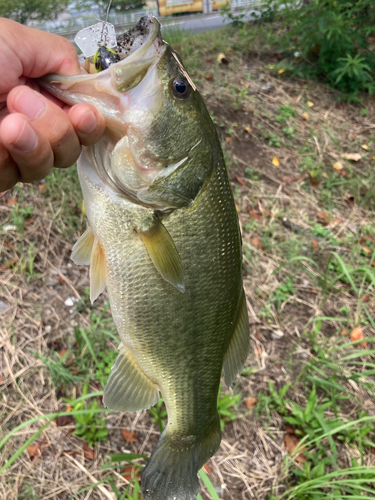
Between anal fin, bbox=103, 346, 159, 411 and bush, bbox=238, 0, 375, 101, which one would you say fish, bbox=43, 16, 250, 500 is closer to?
anal fin, bbox=103, 346, 159, 411

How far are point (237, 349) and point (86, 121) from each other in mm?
1021

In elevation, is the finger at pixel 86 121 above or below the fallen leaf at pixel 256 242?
above

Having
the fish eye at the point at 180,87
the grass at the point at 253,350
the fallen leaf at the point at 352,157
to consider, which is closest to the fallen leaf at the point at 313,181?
the grass at the point at 253,350

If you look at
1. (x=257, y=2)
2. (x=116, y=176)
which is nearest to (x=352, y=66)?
(x=257, y=2)

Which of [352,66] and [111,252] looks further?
[352,66]

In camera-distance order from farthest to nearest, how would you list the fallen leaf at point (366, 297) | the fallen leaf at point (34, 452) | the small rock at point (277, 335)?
the fallen leaf at point (366, 297) → the small rock at point (277, 335) → the fallen leaf at point (34, 452)

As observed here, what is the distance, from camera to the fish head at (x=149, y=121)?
3.37 feet

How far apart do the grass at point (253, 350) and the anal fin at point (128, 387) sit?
369mm

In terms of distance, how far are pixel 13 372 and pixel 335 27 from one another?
199 inches

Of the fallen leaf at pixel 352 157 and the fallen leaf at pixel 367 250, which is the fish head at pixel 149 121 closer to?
the fallen leaf at pixel 367 250

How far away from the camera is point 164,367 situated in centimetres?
134

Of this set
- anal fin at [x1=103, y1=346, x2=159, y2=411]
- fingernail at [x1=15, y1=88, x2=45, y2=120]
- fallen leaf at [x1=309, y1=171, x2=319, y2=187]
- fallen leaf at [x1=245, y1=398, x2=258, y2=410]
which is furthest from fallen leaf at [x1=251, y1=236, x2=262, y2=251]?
fingernail at [x1=15, y1=88, x2=45, y2=120]

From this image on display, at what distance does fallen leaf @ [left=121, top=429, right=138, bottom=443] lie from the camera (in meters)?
2.11

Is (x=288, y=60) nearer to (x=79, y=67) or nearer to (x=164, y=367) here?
(x=79, y=67)
